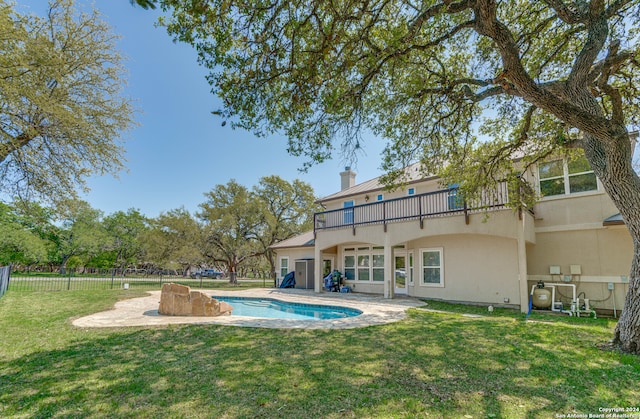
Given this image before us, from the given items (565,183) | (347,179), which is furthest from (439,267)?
(347,179)

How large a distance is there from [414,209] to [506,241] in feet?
11.7

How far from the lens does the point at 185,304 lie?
31.0 feet

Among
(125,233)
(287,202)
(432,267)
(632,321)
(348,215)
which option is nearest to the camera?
(632,321)

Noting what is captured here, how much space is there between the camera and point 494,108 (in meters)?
10.1

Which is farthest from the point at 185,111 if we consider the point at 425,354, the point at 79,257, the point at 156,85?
the point at 79,257

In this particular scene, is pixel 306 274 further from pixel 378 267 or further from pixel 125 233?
pixel 125 233

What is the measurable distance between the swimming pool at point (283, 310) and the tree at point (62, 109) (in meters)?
7.29

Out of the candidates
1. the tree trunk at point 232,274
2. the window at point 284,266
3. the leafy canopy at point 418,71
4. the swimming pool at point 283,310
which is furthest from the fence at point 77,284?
the leafy canopy at point 418,71

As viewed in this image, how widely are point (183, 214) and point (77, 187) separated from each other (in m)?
18.3

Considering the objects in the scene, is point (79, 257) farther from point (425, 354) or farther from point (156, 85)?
point (425, 354)

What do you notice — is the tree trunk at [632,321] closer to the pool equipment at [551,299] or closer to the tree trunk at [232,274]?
the pool equipment at [551,299]

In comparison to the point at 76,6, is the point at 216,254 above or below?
below

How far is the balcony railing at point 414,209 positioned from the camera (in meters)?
10.8

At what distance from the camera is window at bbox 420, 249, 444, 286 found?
1338 centimetres
